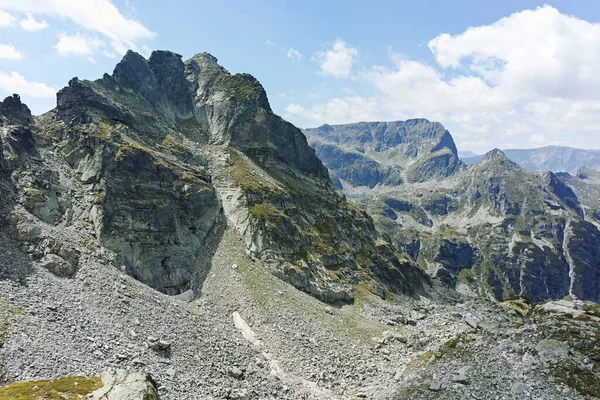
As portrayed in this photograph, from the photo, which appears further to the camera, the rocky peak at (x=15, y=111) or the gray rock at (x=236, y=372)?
the rocky peak at (x=15, y=111)

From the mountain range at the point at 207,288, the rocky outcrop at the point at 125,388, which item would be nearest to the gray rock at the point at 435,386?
the mountain range at the point at 207,288

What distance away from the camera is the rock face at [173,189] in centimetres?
6125

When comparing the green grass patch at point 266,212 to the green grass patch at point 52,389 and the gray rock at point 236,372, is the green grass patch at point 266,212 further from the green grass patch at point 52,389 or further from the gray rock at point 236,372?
the green grass patch at point 52,389

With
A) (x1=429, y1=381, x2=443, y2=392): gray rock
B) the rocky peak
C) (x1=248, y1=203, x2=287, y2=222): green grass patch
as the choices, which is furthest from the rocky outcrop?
the rocky peak

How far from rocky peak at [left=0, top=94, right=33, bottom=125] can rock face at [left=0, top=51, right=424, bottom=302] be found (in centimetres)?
32

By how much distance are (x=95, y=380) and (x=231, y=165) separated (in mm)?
74125

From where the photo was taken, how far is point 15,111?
75688mm

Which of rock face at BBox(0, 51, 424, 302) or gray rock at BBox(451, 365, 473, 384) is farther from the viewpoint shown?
rock face at BBox(0, 51, 424, 302)

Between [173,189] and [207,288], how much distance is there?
1014 inches

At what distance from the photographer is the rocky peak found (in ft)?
239

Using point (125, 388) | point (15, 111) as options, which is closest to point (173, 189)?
point (15, 111)

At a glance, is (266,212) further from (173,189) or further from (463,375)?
(463,375)

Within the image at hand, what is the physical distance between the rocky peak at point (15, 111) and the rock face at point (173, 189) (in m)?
0.32

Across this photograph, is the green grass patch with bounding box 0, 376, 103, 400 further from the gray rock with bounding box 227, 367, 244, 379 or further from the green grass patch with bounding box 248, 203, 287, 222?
the green grass patch with bounding box 248, 203, 287, 222
